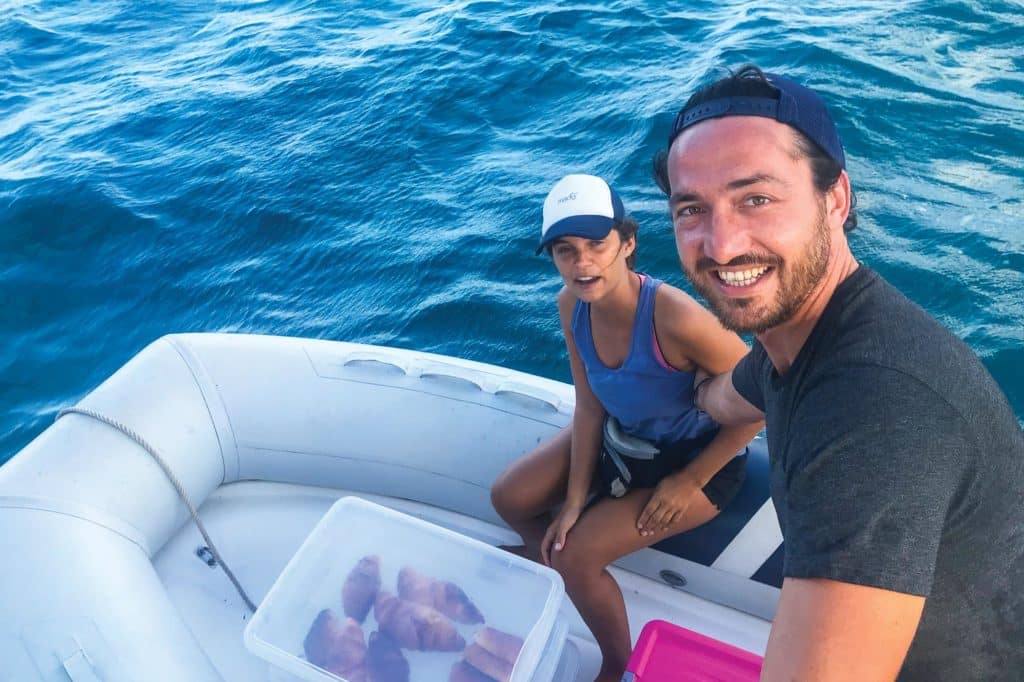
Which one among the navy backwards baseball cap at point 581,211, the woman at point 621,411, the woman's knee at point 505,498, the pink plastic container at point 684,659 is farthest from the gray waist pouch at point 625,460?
the navy backwards baseball cap at point 581,211

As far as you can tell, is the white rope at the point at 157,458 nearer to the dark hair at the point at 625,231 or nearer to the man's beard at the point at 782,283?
the dark hair at the point at 625,231

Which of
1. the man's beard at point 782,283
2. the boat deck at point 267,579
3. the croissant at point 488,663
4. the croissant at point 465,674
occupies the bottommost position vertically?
the boat deck at point 267,579

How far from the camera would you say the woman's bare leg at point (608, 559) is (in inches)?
77.9

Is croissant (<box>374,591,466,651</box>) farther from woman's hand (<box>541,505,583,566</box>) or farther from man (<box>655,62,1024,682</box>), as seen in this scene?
man (<box>655,62,1024,682</box>)

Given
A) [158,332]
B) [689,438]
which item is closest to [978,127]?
[689,438]

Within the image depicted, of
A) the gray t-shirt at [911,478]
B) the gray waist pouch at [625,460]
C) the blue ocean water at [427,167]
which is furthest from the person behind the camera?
the blue ocean water at [427,167]

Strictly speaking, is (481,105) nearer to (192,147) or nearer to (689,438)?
(192,147)

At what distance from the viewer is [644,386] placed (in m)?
1.95

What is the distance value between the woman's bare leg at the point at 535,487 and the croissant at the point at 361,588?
44cm

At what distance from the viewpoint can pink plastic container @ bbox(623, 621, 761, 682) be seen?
1.69 metres

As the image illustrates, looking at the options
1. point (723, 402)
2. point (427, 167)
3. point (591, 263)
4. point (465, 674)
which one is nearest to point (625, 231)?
point (591, 263)

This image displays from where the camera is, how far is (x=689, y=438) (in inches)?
78.4

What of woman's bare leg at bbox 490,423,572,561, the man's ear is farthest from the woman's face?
the man's ear

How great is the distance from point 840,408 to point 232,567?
80.1 inches
